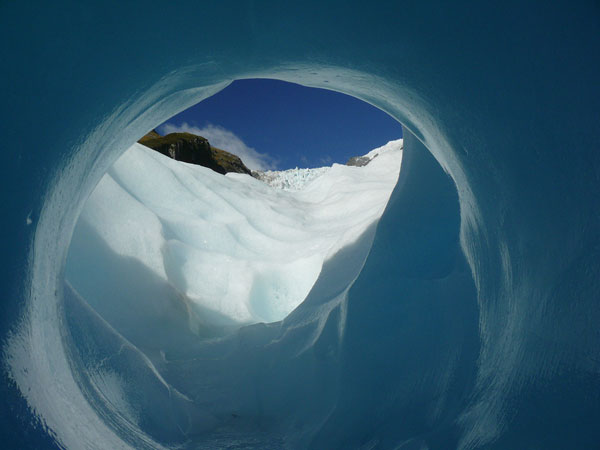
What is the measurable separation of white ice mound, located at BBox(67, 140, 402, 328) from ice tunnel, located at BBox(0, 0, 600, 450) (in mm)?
1881

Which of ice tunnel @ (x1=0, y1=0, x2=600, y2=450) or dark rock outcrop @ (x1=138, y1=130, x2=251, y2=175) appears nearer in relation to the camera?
ice tunnel @ (x1=0, y1=0, x2=600, y2=450)

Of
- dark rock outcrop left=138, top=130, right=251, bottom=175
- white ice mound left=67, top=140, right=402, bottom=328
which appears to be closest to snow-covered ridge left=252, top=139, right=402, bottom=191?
dark rock outcrop left=138, top=130, right=251, bottom=175

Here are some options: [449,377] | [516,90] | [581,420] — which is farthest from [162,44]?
[449,377]

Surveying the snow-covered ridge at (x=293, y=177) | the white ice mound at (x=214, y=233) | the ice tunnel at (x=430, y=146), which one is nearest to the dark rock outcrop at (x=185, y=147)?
the snow-covered ridge at (x=293, y=177)

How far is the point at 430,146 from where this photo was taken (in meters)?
2.96

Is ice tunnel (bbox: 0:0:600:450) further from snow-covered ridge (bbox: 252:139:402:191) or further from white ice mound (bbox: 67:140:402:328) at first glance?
snow-covered ridge (bbox: 252:139:402:191)

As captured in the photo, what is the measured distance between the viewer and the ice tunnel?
1.56 meters

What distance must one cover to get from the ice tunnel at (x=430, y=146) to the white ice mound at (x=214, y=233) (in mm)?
1881

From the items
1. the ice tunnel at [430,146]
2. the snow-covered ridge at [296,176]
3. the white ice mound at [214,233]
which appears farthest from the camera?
the snow-covered ridge at [296,176]

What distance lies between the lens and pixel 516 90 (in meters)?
1.74

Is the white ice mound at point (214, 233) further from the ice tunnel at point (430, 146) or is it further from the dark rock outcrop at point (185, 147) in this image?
the dark rock outcrop at point (185, 147)

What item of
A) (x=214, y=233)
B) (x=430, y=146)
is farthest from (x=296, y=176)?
(x=430, y=146)

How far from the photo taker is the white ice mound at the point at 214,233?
4988 millimetres

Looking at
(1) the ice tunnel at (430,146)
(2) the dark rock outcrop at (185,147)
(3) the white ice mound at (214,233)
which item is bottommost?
(1) the ice tunnel at (430,146)
